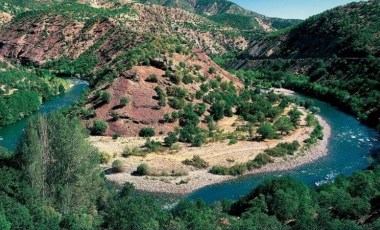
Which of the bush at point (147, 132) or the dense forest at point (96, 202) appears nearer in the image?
the dense forest at point (96, 202)

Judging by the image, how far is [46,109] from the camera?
11006cm

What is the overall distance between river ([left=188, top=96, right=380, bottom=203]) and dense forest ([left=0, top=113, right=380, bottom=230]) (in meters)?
11.3

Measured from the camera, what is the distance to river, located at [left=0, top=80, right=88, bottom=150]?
83.0 m

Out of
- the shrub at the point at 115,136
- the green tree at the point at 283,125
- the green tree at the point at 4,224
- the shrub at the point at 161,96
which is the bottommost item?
the shrub at the point at 115,136

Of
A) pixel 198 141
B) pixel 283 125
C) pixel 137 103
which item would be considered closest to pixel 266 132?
pixel 283 125

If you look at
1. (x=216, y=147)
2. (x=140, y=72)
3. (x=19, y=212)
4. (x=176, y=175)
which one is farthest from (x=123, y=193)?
(x=140, y=72)

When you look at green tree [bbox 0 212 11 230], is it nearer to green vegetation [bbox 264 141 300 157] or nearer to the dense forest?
the dense forest

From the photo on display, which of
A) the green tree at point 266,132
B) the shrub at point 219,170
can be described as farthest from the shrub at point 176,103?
the shrub at point 219,170

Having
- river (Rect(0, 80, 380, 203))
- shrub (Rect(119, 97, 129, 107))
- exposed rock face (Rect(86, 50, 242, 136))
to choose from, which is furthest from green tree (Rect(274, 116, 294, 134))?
shrub (Rect(119, 97, 129, 107))

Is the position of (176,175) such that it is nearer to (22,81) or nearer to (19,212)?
(19,212)

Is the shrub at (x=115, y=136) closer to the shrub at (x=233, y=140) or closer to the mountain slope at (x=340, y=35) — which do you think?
the shrub at (x=233, y=140)

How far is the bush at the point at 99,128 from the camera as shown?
81.1 metres

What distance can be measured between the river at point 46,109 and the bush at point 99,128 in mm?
9757

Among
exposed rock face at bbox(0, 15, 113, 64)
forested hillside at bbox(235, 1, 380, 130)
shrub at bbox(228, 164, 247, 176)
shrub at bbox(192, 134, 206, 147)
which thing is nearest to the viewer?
shrub at bbox(228, 164, 247, 176)
